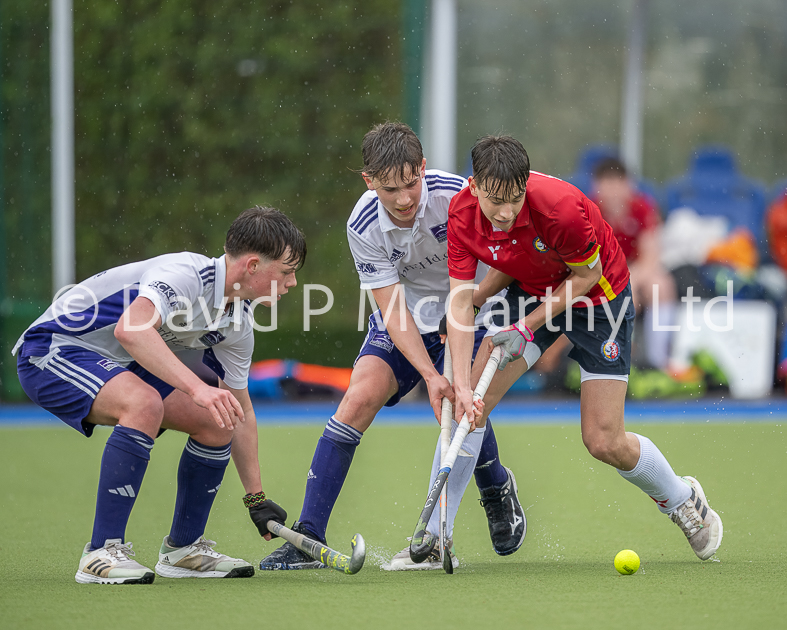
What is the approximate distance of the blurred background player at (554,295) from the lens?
2.89 metres

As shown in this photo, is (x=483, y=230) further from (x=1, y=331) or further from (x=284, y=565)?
(x=1, y=331)

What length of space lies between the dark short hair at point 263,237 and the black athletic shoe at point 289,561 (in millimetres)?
833

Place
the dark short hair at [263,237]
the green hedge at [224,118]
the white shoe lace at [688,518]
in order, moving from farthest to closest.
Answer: the green hedge at [224,118] < the white shoe lace at [688,518] < the dark short hair at [263,237]

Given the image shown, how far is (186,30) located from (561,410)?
538 cm

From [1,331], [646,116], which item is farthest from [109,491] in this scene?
[646,116]

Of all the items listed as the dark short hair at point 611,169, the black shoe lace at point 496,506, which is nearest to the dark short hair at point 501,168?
the black shoe lace at point 496,506

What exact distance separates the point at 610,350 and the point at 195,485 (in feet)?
4.24

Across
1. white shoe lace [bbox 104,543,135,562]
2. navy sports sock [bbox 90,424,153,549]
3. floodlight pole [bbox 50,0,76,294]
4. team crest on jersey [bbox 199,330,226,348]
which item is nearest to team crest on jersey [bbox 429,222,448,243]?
team crest on jersey [bbox 199,330,226,348]

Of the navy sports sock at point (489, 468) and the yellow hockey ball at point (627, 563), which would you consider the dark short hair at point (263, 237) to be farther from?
the yellow hockey ball at point (627, 563)

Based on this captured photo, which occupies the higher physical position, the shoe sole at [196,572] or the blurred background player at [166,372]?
the blurred background player at [166,372]

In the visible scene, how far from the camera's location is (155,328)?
281 cm

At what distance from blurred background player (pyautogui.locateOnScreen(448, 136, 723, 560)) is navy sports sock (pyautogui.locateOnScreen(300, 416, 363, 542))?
372 mm

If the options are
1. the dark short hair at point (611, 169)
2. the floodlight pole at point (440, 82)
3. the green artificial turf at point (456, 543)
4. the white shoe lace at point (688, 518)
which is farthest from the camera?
the floodlight pole at point (440, 82)

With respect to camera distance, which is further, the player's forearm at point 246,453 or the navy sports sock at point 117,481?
the player's forearm at point 246,453
